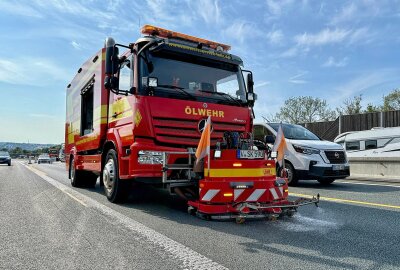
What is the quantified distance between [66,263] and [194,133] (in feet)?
10.6

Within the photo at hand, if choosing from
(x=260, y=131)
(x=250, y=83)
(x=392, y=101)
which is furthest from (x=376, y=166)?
(x=392, y=101)

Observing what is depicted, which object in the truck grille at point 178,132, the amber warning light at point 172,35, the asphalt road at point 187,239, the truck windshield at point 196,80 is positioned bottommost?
the asphalt road at point 187,239

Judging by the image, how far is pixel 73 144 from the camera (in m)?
11.1

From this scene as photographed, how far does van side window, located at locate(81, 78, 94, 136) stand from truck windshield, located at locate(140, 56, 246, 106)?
312 cm

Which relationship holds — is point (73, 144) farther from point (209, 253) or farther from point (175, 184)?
point (209, 253)

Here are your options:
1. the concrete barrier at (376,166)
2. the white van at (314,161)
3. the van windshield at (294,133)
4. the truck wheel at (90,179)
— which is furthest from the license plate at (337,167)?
the truck wheel at (90,179)

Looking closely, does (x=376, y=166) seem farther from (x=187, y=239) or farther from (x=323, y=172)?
(x=187, y=239)

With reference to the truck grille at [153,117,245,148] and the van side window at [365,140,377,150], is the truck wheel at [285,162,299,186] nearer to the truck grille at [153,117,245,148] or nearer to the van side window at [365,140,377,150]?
the truck grille at [153,117,245,148]

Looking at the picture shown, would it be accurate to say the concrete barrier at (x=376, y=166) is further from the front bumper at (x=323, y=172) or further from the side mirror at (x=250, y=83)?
the side mirror at (x=250, y=83)

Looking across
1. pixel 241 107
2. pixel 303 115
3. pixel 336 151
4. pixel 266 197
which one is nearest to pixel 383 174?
pixel 336 151

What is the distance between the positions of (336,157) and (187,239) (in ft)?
23.0

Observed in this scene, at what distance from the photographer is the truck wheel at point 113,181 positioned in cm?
678

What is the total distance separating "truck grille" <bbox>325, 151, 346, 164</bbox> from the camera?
32.7 feet

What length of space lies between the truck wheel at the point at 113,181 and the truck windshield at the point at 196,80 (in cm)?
171
